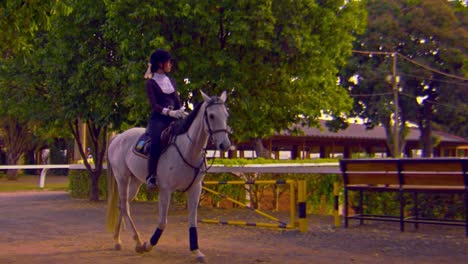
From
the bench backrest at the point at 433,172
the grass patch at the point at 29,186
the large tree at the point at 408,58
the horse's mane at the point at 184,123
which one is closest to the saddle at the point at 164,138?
the horse's mane at the point at 184,123

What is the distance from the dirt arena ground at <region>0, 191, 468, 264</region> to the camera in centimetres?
852

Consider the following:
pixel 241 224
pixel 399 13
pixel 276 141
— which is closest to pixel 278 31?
pixel 241 224

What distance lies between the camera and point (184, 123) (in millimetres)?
8648

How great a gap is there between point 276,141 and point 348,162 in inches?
1221

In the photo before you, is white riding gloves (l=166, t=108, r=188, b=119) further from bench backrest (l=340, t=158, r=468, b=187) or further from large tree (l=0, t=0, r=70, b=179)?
bench backrest (l=340, t=158, r=468, b=187)

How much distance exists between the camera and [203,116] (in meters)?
8.20

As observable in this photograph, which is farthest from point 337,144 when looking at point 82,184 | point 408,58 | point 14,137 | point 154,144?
point 154,144

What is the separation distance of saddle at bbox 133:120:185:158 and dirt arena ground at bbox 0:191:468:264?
1592mm

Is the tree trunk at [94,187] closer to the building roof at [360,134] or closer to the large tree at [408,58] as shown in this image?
the building roof at [360,134]

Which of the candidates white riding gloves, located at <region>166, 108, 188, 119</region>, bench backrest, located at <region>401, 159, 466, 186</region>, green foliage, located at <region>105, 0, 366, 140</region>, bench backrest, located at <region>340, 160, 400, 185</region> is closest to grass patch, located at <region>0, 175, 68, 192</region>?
green foliage, located at <region>105, 0, 366, 140</region>

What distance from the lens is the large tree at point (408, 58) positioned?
4462 centimetres

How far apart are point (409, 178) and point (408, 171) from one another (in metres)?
0.13

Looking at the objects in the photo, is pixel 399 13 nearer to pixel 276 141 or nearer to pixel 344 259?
pixel 276 141

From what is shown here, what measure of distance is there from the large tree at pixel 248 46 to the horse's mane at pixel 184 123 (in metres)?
5.39
